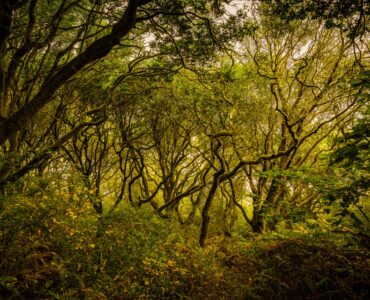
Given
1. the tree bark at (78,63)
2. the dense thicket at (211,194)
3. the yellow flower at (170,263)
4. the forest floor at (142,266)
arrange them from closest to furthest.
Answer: the tree bark at (78,63) → the dense thicket at (211,194) → the forest floor at (142,266) → the yellow flower at (170,263)

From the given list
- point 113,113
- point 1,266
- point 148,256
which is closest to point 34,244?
point 1,266

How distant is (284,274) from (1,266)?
17.2 ft

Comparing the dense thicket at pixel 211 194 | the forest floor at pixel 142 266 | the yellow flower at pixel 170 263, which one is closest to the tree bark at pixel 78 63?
the dense thicket at pixel 211 194

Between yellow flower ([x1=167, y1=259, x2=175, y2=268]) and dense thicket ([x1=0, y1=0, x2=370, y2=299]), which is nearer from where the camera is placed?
dense thicket ([x1=0, y1=0, x2=370, y2=299])

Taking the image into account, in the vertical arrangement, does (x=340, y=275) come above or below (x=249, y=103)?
below

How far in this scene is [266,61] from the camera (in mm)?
11531

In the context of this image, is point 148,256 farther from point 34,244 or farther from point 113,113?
point 113,113

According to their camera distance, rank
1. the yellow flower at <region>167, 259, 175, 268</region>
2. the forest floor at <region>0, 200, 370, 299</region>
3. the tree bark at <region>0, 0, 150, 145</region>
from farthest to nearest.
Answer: the yellow flower at <region>167, 259, 175, 268</region> → the forest floor at <region>0, 200, 370, 299</region> → the tree bark at <region>0, 0, 150, 145</region>

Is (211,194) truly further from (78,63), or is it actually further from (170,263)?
(78,63)

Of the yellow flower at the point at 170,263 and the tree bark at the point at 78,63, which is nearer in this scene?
the tree bark at the point at 78,63

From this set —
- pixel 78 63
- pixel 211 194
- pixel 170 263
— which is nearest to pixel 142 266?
pixel 170 263

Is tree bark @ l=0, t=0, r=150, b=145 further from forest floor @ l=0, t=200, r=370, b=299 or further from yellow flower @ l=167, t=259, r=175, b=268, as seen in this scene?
yellow flower @ l=167, t=259, r=175, b=268

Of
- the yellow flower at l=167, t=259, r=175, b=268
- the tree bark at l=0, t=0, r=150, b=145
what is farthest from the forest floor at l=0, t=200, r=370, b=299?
the tree bark at l=0, t=0, r=150, b=145

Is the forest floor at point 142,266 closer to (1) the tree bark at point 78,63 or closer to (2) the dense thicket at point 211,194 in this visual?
(2) the dense thicket at point 211,194
